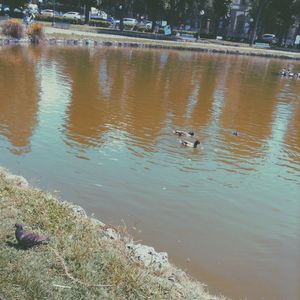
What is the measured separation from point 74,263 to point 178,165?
730 centimetres

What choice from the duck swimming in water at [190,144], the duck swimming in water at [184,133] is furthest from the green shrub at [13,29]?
the duck swimming in water at [190,144]

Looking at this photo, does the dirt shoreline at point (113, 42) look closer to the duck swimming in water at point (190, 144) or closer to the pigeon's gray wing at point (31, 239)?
the duck swimming in water at point (190, 144)

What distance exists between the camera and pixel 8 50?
36.9 metres

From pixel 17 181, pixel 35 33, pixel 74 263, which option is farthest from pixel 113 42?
pixel 74 263

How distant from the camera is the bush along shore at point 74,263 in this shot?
501 cm

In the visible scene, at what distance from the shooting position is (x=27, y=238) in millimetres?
5629

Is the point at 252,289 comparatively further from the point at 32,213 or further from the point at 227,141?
the point at 227,141

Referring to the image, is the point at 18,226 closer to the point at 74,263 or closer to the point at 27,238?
the point at 27,238

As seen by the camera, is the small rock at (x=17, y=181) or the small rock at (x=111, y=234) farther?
the small rock at (x=17, y=181)

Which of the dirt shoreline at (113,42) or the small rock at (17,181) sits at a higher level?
the small rock at (17,181)

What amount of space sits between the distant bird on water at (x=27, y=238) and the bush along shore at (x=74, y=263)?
0.20 ft

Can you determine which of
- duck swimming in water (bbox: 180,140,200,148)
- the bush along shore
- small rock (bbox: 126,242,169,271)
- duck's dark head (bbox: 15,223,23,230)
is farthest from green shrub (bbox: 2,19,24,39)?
duck's dark head (bbox: 15,223,23,230)

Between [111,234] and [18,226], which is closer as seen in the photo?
[18,226]

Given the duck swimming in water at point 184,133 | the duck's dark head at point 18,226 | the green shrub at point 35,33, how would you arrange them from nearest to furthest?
the duck's dark head at point 18,226
the duck swimming in water at point 184,133
the green shrub at point 35,33
